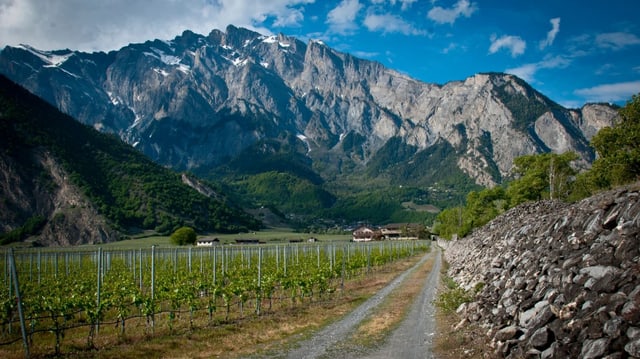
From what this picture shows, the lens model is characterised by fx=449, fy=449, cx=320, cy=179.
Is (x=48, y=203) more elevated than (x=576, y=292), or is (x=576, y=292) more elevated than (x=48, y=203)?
(x=48, y=203)

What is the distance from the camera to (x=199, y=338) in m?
14.9

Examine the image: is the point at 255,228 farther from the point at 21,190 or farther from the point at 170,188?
the point at 21,190

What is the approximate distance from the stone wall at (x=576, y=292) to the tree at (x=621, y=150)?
18.0 meters

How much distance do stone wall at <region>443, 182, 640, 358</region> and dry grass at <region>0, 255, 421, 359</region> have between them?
6.37m

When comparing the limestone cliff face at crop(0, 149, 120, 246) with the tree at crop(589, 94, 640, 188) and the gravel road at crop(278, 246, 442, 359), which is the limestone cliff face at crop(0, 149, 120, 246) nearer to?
the gravel road at crop(278, 246, 442, 359)

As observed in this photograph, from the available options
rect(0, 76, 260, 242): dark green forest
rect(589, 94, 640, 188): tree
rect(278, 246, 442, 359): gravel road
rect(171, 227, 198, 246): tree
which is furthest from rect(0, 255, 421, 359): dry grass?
rect(0, 76, 260, 242): dark green forest

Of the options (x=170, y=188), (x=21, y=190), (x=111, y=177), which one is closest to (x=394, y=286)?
(x=21, y=190)

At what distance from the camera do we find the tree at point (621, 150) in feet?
98.5

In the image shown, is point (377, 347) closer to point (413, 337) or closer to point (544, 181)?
point (413, 337)

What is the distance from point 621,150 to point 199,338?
3361 centimetres

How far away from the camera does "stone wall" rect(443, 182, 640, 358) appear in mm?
7492

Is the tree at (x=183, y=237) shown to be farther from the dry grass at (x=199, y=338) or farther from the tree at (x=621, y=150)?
the dry grass at (x=199, y=338)

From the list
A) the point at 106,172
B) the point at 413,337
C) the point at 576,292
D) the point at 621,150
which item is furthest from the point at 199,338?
the point at 106,172

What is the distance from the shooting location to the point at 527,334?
959cm
